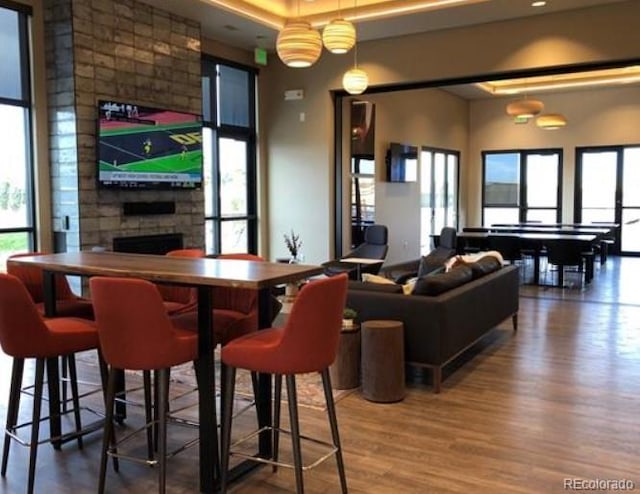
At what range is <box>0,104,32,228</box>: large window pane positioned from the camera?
5812mm

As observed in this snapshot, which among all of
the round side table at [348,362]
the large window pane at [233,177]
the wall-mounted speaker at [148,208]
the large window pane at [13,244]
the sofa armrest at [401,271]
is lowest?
the round side table at [348,362]

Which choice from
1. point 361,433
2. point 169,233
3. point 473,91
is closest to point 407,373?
point 361,433

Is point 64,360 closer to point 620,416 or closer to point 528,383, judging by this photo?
point 528,383

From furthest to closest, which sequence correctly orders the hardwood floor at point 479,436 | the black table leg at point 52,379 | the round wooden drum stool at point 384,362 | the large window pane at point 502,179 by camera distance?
the large window pane at point 502,179 → the round wooden drum stool at point 384,362 → the black table leg at point 52,379 → the hardwood floor at point 479,436

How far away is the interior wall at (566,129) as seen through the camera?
41.1 feet

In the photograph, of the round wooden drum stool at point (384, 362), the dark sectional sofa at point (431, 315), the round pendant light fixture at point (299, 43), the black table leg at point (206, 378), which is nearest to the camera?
the black table leg at point (206, 378)

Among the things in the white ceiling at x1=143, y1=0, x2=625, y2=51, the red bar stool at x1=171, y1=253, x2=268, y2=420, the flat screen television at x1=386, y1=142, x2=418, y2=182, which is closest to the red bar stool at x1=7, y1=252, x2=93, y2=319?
the red bar stool at x1=171, y1=253, x2=268, y2=420

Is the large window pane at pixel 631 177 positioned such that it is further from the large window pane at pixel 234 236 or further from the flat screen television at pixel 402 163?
the large window pane at pixel 234 236

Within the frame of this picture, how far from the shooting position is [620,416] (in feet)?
12.6

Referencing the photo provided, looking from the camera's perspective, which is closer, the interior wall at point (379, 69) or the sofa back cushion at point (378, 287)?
the sofa back cushion at point (378, 287)

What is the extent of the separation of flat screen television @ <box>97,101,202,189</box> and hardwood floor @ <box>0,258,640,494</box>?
217cm

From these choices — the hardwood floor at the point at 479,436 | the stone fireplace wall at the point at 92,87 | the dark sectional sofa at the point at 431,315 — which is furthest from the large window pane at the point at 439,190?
the dark sectional sofa at the point at 431,315

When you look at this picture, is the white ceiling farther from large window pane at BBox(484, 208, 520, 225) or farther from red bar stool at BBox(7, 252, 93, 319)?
large window pane at BBox(484, 208, 520, 225)

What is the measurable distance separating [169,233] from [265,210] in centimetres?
223
